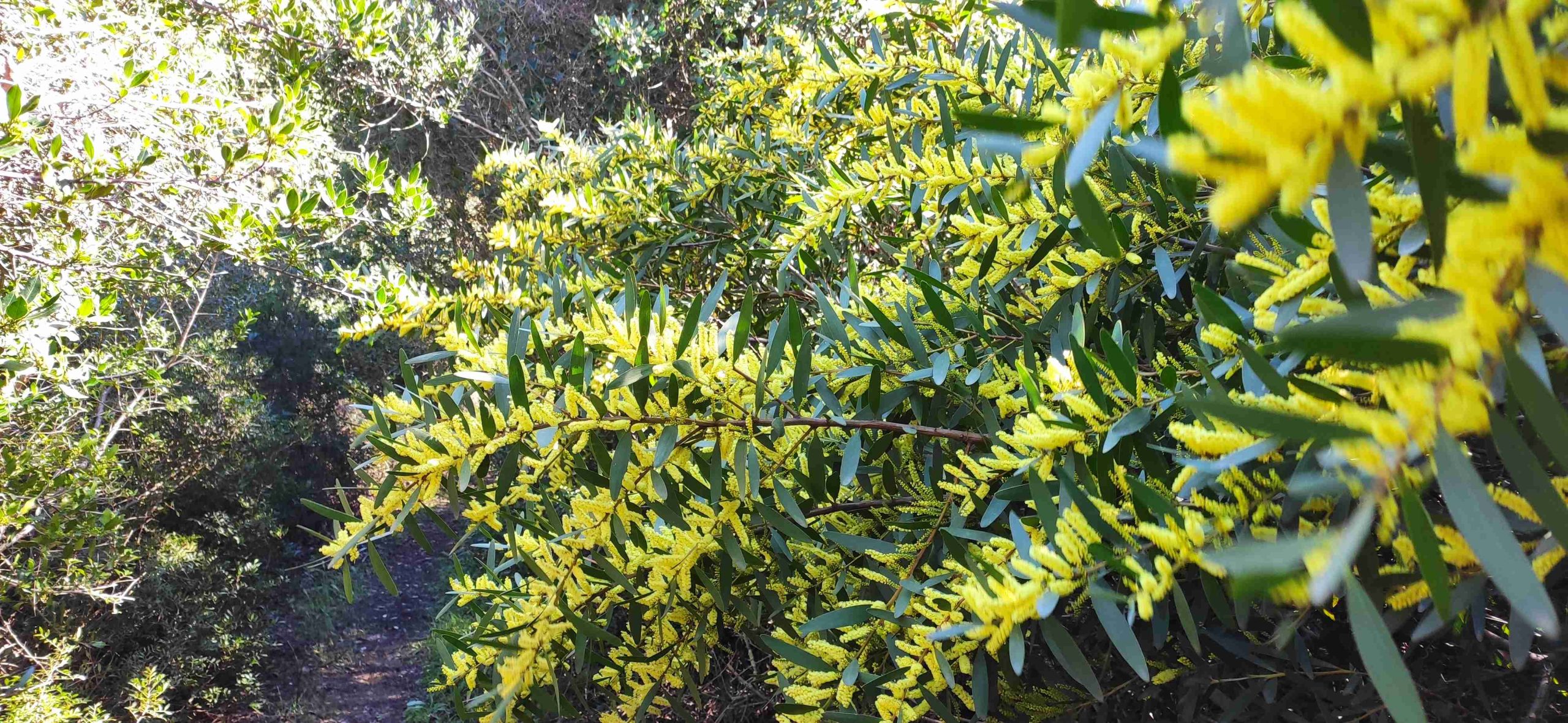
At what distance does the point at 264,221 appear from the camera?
2.34m

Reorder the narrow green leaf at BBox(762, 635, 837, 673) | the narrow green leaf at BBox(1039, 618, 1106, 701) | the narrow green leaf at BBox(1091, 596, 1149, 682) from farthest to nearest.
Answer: the narrow green leaf at BBox(762, 635, 837, 673)
the narrow green leaf at BBox(1039, 618, 1106, 701)
the narrow green leaf at BBox(1091, 596, 1149, 682)

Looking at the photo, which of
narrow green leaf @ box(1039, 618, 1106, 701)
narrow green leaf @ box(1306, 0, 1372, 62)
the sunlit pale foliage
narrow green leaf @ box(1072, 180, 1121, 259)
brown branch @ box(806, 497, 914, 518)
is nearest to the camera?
narrow green leaf @ box(1306, 0, 1372, 62)

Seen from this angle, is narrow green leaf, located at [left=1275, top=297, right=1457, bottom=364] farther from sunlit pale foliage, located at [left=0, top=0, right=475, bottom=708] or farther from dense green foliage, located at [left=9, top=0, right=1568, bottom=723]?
sunlit pale foliage, located at [left=0, top=0, right=475, bottom=708]

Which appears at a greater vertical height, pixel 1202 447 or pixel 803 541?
pixel 1202 447

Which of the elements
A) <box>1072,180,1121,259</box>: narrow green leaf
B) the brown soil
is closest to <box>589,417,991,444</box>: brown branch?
<box>1072,180,1121,259</box>: narrow green leaf

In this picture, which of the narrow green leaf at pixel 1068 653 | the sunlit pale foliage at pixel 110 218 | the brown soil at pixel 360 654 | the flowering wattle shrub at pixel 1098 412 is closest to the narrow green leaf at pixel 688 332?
the flowering wattle shrub at pixel 1098 412

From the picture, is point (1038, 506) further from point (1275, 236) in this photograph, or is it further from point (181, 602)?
point (181, 602)

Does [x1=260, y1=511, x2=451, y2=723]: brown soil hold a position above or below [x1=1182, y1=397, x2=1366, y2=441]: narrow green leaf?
below

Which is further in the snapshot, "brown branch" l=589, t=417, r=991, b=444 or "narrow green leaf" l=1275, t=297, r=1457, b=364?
"brown branch" l=589, t=417, r=991, b=444

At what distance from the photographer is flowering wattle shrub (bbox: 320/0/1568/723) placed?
0.28 metres

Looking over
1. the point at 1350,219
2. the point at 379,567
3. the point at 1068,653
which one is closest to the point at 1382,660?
the point at 1350,219

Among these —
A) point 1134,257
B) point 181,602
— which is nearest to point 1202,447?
point 1134,257

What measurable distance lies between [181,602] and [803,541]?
4708 mm

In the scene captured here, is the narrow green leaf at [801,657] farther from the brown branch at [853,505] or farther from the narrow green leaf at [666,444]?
the narrow green leaf at [666,444]
